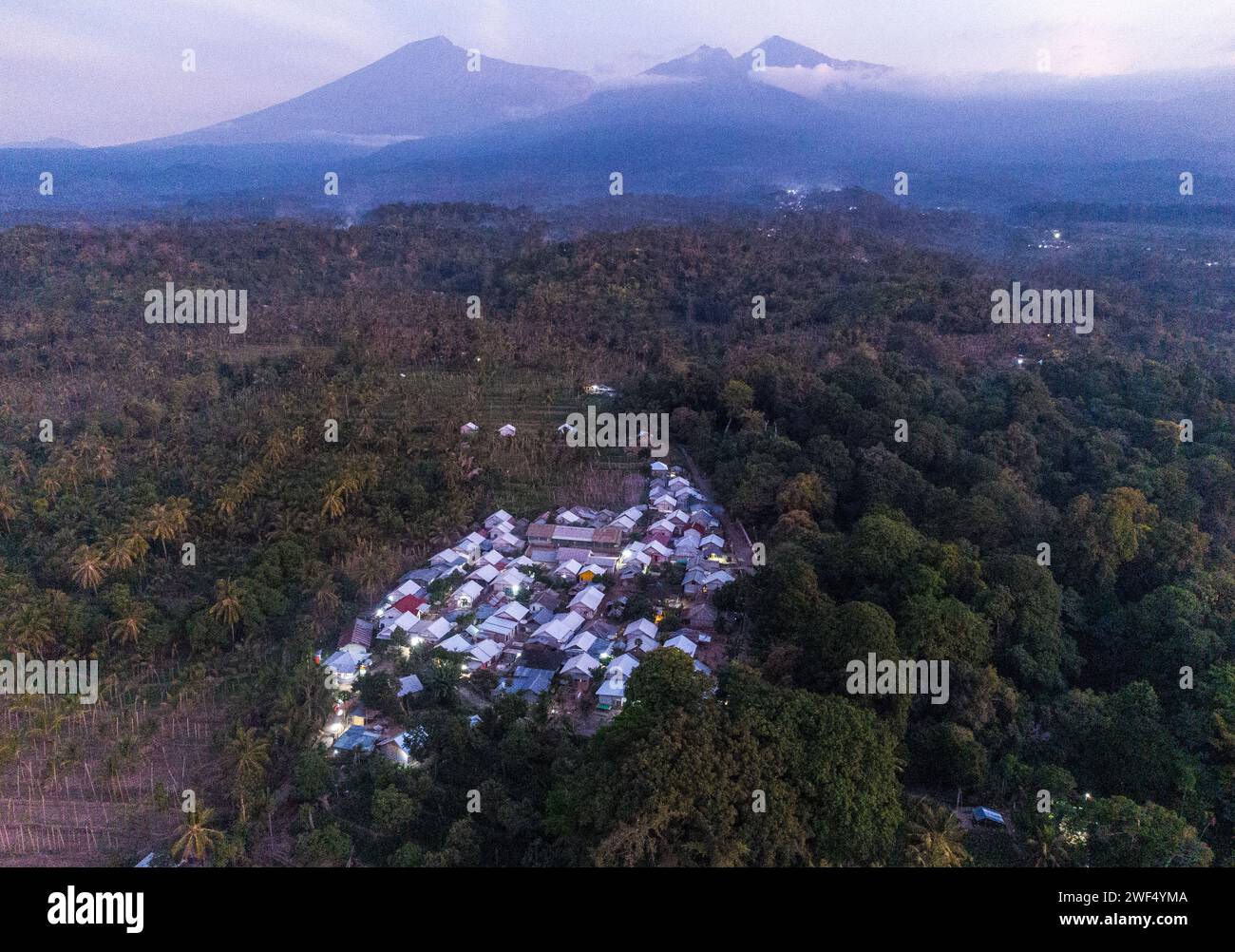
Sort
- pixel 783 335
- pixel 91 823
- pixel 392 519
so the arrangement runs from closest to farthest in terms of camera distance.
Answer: pixel 91 823, pixel 392 519, pixel 783 335

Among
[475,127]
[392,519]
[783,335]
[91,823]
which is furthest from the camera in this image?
[475,127]

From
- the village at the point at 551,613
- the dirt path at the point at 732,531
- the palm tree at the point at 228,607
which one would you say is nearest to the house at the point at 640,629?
the village at the point at 551,613

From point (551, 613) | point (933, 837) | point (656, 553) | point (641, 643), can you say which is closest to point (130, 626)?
point (551, 613)

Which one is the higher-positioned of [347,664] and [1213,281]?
[1213,281]

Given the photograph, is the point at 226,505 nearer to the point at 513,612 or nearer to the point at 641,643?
the point at 513,612

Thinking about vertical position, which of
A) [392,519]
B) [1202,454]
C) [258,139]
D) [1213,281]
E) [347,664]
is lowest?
[347,664]

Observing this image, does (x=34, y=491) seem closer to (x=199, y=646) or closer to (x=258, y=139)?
(x=199, y=646)

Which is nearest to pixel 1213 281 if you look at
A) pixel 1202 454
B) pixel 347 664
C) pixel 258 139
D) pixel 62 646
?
pixel 1202 454

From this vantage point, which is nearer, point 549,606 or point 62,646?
Result: point 62,646
